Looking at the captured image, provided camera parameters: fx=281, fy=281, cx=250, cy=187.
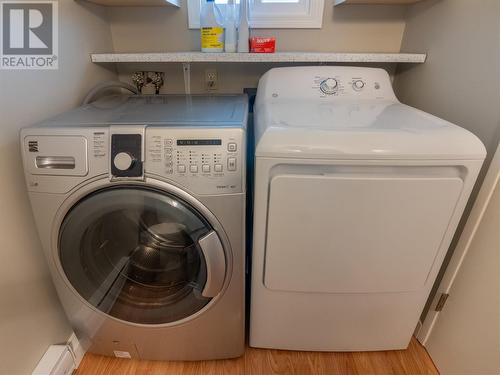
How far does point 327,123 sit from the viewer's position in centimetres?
85

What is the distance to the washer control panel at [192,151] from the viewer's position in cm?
78

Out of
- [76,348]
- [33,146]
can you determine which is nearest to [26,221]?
[33,146]

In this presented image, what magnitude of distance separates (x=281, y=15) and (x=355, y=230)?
116 centimetres

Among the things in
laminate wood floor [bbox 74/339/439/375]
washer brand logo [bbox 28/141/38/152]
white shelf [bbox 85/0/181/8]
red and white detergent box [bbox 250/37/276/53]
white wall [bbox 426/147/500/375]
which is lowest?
laminate wood floor [bbox 74/339/439/375]

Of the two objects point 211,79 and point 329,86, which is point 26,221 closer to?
point 211,79

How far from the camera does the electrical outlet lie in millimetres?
1520

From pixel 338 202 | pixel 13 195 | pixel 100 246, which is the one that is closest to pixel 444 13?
pixel 338 202

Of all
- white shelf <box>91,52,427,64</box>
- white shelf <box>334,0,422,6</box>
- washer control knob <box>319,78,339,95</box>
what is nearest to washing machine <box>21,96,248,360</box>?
white shelf <box>91,52,427,64</box>

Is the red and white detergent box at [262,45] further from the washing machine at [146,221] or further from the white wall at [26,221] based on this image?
the white wall at [26,221]

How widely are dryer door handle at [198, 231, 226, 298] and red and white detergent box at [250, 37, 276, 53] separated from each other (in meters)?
0.90

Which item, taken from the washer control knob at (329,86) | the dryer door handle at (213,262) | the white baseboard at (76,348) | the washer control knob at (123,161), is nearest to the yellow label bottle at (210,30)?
the washer control knob at (329,86)

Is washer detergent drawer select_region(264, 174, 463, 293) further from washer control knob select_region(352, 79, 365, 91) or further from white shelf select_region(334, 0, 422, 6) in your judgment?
white shelf select_region(334, 0, 422, 6)

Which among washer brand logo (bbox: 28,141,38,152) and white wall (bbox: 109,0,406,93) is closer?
washer brand logo (bbox: 28,141,38,152)

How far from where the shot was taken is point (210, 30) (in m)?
1.24
